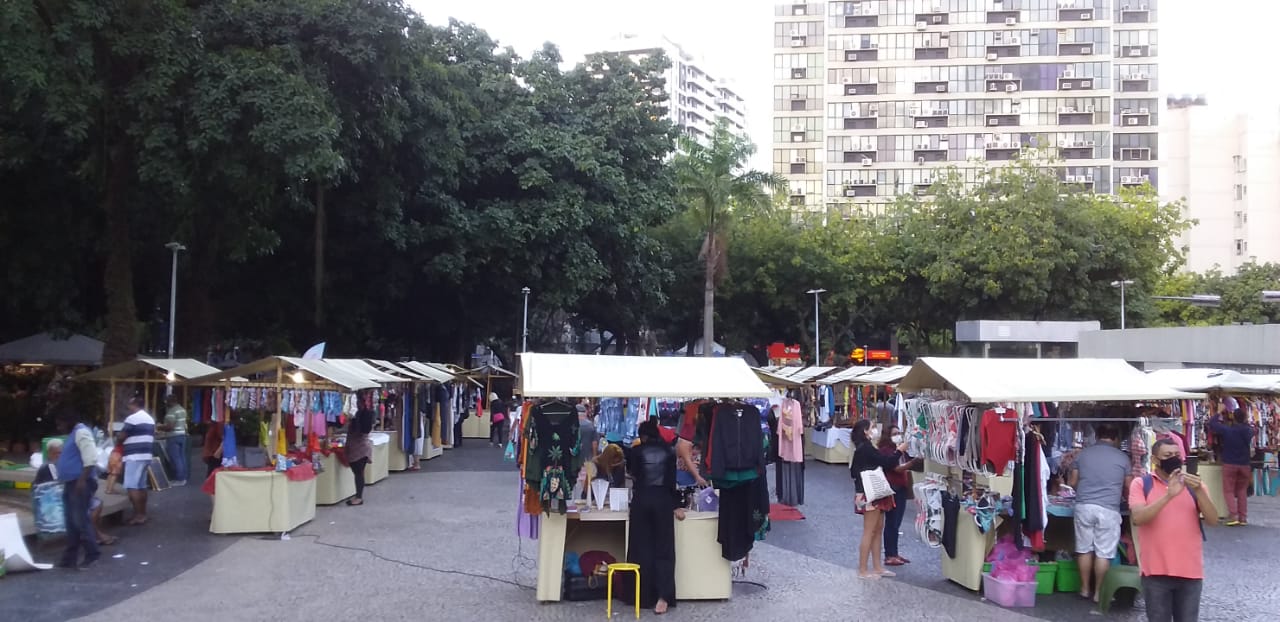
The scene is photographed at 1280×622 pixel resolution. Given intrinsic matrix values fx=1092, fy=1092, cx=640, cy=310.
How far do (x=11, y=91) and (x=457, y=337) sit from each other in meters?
23.0

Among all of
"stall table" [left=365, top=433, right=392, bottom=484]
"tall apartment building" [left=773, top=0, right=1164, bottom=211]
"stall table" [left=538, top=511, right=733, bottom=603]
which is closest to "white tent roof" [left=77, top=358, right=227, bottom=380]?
"stall table" [left=365, top=433, right=392, bottom=484]

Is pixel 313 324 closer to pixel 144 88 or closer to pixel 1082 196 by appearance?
pixel 144 88

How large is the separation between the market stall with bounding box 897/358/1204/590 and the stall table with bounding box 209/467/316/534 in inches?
291

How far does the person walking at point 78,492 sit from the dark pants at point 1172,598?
969 cm

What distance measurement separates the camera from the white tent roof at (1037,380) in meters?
9.65

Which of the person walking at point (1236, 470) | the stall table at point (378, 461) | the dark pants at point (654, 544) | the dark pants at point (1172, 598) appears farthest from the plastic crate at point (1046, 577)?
the stall table at point (378, 461)

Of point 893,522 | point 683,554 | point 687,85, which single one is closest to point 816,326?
point 893,522

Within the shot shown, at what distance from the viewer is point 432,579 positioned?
1049 cm

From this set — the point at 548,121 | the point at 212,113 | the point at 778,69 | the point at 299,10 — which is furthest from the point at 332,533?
the point at 778,69

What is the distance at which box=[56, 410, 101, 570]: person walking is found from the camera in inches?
431

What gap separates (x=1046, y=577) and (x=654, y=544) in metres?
3.72

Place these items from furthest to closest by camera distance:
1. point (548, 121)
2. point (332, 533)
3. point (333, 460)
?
point (548, 121), point (333, 460), point (332, 533)

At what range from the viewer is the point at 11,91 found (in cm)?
1720

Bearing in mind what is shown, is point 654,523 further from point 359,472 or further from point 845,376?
point 845,376
